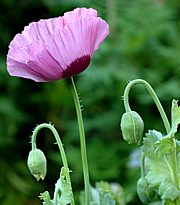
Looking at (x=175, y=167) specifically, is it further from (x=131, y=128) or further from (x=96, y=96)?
(x=96, y=96)

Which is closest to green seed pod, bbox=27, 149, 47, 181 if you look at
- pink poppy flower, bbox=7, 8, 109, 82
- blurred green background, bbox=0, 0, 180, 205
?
pink poppy flower, bbox=7, 8, 109, 82

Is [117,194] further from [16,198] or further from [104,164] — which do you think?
[16,198]

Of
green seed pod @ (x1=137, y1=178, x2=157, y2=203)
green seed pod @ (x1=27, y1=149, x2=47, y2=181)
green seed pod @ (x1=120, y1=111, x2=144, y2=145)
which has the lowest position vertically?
green seed pod @ (x1=137, y1=178, x2=157, y2=203)

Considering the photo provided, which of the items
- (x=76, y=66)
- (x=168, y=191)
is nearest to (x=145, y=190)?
(x=168, y=191)

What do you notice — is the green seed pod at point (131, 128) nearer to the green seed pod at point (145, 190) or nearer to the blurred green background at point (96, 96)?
the green seed pod at point (145, 190)

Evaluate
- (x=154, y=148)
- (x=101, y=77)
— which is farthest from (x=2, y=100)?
(x=154, y=148)

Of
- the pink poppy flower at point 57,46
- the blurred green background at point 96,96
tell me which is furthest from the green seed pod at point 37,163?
the blurred green background at point 96,96

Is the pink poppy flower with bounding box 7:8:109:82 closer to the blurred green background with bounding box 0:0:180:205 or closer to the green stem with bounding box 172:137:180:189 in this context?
the green stem with bounding box 172:137:180:189
